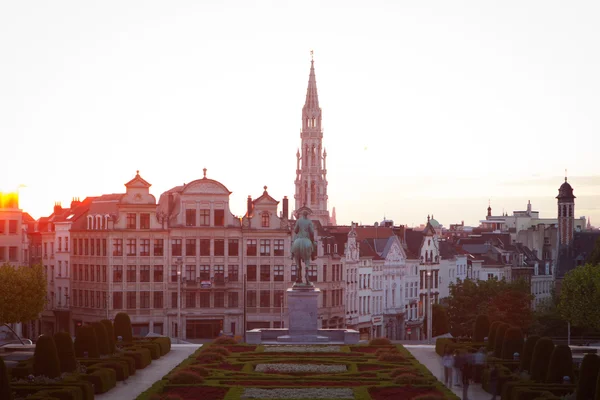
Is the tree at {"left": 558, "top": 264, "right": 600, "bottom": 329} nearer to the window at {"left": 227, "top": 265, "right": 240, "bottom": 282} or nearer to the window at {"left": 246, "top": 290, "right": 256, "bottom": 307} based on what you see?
the window at {"left": 246, "top": 290, "right": 256, "bottom": 307}

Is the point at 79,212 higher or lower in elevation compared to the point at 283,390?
higher

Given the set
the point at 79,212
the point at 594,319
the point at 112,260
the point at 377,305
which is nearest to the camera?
the point at 594,319

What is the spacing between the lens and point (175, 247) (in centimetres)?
12125

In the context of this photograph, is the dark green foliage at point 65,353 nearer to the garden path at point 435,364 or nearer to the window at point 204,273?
the garden path at point 435,364

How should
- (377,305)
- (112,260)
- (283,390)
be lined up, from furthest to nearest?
1. (377,305)
2. (112,260)
3. (283,390)

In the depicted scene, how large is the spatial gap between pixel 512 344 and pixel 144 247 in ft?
192

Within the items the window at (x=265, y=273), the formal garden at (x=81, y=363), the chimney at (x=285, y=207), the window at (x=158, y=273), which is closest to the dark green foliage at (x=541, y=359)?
the formal garden at (x=81, y=363)

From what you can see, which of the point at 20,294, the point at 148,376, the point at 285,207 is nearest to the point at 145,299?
the point at 285,207

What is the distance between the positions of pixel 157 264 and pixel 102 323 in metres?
49.2

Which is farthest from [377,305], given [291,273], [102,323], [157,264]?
[102,323]

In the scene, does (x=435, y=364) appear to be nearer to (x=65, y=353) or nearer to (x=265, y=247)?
(x=65, y=353)

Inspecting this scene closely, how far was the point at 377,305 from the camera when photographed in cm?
13838

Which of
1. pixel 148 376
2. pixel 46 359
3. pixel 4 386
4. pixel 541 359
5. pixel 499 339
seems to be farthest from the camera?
pixel 499 339

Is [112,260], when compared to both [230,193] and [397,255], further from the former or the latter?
[397,255]
